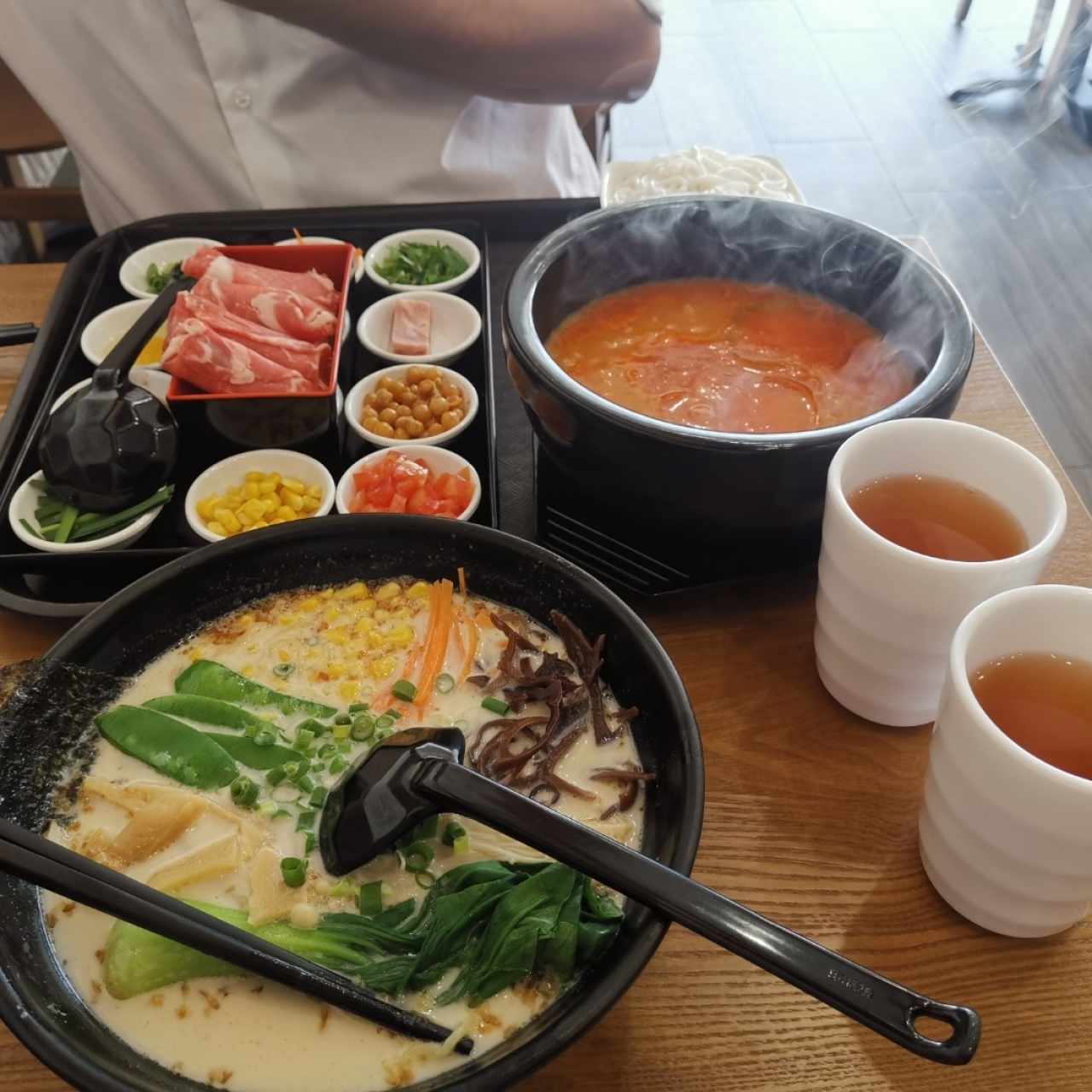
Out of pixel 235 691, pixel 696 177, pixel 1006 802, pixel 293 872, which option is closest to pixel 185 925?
pixel 293 872

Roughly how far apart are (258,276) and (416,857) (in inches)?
57.0

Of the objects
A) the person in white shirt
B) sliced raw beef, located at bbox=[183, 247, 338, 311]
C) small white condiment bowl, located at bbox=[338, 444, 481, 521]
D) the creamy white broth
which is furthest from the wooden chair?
the creamy white broth

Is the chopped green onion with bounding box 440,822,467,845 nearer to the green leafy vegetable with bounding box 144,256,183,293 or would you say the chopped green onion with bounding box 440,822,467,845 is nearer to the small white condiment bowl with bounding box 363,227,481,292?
the small white condiment bowl with bounding box 363,227,481,292

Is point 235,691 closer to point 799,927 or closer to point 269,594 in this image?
point 269,594

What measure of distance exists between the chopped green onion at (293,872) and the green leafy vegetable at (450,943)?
0.05m

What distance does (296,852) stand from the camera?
1.17 meters

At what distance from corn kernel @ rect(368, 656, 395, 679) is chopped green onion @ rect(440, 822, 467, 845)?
0.27 metres

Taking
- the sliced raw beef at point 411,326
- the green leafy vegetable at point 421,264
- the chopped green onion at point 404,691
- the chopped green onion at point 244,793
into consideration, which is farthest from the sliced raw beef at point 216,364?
the chopped green onion at point 244,793

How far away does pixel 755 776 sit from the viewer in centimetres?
133

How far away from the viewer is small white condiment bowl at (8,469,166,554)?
1658 mm

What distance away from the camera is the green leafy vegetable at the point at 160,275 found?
7.54 feet

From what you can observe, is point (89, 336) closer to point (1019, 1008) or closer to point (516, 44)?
point (516, 44)

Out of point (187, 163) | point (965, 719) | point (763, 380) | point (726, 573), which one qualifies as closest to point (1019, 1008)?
point (965, 719)

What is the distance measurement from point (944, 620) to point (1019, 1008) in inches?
17.8
